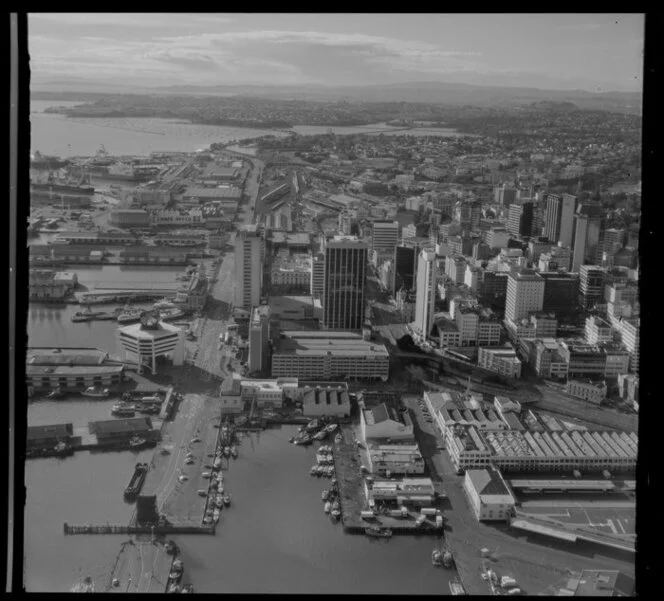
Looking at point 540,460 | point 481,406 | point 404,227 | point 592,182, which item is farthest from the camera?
point 404,227

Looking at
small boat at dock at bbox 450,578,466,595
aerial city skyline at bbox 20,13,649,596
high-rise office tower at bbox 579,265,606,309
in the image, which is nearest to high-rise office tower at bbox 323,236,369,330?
aerial city skyline at bbox 20,13,649,596

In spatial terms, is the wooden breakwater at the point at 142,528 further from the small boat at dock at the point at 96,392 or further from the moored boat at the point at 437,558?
the small boat at dock at the point at 96,392

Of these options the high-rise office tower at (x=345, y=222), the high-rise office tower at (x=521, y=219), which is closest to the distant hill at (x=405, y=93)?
the high-rise office tower at (x=345, y=222)

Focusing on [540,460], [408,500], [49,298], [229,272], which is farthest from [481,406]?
[49,298]

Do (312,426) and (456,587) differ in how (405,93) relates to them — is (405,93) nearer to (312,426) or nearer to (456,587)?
(312,426)
